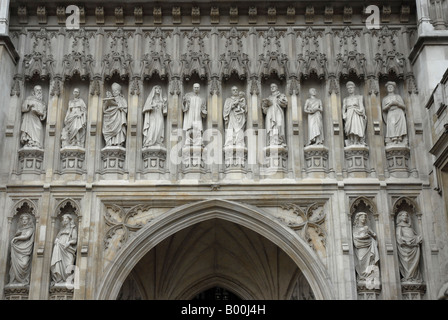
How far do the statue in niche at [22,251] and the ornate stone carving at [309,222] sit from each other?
16.6 ft

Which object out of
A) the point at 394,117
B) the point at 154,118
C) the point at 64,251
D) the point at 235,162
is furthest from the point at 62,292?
the point at 394,117

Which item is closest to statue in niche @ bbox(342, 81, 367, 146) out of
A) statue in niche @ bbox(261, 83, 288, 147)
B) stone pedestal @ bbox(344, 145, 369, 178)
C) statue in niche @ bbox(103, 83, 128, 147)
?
stone pedestal @ bbox(344, 145, 369, 178)

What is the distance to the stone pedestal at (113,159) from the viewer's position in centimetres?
1542

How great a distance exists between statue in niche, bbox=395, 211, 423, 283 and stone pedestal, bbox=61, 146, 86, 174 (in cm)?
666

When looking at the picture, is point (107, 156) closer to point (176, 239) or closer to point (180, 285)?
point (176, 239)

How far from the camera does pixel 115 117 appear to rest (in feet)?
51.9

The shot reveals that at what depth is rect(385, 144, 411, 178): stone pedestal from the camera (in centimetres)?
1536

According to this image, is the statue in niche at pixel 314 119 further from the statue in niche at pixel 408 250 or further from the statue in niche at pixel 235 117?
the statue in niche at pixel 408 250

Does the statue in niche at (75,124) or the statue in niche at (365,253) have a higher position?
the statue in niche at (75,124)

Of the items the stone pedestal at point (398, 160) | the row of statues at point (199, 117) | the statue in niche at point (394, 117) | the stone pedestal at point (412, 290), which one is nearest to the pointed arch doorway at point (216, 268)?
the row of statues at point (199, 117)

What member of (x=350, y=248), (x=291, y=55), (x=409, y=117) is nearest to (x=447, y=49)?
(x=409, y=117)

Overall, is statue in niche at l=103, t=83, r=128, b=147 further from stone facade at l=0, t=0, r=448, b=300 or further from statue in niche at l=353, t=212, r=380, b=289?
statue in niche at l=353, t=212, r=380, b=289

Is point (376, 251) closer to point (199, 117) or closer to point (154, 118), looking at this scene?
point (199, 117)

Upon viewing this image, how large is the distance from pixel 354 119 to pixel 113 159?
16.9 feet
